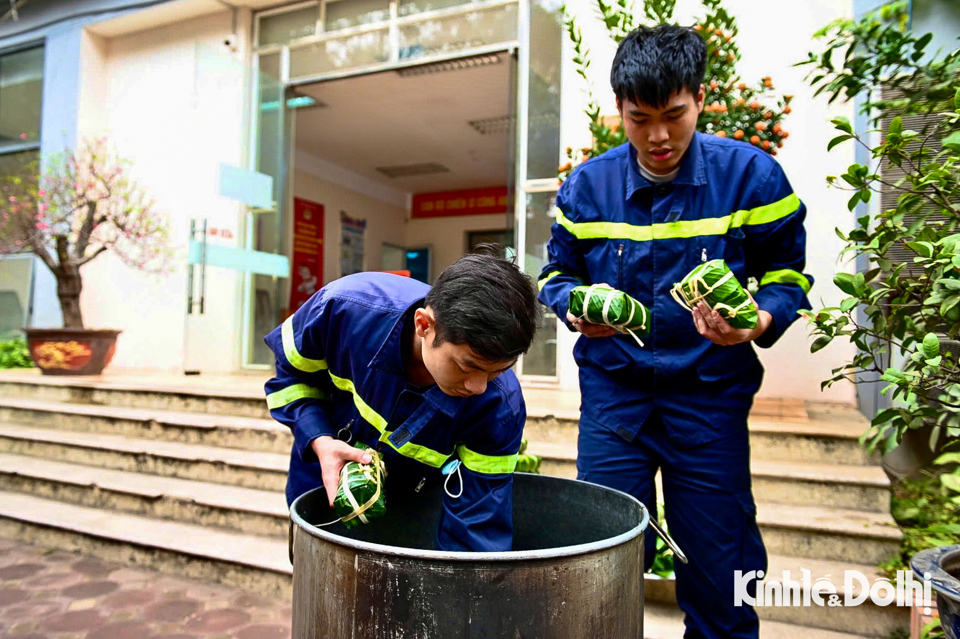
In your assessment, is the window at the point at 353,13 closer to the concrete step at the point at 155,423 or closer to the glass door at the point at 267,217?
the glass door at the point at 267,217

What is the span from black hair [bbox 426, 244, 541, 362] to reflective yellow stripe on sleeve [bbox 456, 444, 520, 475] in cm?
27

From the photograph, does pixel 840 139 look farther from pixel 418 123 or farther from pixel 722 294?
pixel 418 123

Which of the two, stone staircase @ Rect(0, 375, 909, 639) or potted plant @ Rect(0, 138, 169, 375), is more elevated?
potted plant @ Rect(0, 138, 169, 375)

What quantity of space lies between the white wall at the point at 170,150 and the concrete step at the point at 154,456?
1865 millimetres

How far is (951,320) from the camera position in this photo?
1441 mm

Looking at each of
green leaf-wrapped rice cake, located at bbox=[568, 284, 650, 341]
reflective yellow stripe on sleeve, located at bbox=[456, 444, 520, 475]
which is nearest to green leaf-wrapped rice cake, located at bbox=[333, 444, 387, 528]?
reflective yellow stripe on sleeve, located at bbox=[456, 444, 520, 475]

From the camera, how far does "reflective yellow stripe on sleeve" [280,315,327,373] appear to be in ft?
5.18

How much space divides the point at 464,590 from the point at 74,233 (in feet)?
21.0

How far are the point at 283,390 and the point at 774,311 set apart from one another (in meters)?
1.15

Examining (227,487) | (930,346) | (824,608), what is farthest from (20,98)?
(930,346)

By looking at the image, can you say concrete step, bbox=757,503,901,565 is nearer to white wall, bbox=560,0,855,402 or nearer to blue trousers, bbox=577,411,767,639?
blue trousers, bbox=577,411,767,639

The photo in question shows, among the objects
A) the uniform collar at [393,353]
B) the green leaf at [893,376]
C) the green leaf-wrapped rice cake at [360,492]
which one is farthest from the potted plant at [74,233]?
the green leaf at [893,376]

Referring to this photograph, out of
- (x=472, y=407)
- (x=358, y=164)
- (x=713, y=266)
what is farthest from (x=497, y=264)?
(x=358, y=164)

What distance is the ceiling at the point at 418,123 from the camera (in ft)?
22.7
